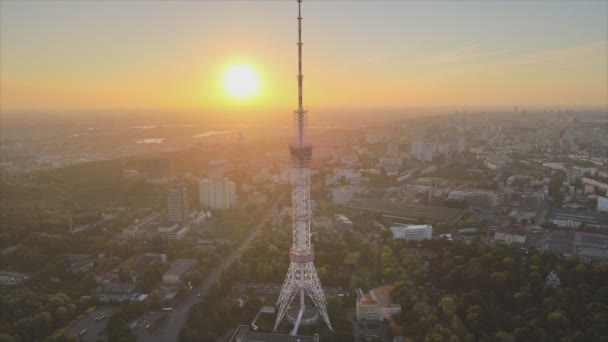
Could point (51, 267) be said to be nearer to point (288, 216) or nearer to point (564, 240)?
point (288, 216)

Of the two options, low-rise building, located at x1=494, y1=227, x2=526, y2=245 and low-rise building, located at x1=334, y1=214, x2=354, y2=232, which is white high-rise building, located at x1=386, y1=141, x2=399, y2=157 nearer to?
low-rise building, located at x1=334, y1=214, x2=354, y2=232

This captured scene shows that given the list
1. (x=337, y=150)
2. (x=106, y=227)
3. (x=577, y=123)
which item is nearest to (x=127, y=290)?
(x=106, y=227)

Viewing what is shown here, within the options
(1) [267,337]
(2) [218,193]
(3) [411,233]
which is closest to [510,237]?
(3) [411,233]

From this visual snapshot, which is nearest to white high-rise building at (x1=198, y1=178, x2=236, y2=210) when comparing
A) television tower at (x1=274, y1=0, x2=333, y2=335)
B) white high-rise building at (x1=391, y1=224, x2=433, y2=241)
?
white high-rise building at (x1=391, y1=224, x2=433, y2=241)

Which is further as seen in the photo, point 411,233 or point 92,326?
point 411,233

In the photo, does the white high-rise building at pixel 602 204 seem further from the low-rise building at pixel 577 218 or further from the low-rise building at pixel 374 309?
the low-rise building at pixel 374 309

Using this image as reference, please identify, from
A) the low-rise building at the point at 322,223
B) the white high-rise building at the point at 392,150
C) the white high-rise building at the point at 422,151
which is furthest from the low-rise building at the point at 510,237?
the white high-rise building at the point at 392,150

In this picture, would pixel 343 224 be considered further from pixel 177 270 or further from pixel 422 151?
pixel 422 151
